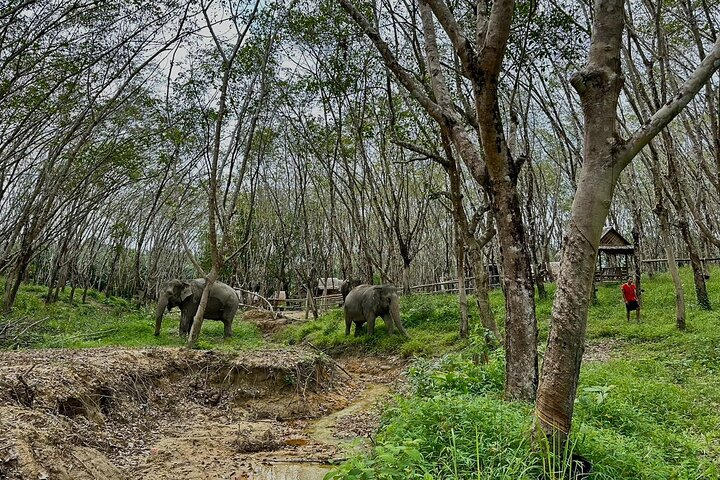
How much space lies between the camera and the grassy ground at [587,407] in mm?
3432

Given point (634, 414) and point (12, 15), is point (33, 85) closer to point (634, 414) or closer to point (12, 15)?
point (12, 15)

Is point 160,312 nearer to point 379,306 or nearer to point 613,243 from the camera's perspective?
point 379,306

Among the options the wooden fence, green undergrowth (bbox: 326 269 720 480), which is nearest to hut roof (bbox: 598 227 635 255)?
the wooden fence

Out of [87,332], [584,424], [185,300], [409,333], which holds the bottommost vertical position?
[409,333]

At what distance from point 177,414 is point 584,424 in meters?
6.00

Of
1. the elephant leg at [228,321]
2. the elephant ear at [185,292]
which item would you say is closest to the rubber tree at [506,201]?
the elephant ear at [185,292]

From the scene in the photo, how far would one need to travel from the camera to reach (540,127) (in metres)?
25.5

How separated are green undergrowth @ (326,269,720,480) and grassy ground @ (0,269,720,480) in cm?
1

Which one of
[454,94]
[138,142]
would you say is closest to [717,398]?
[454,94]

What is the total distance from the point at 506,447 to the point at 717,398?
4629 millimetres

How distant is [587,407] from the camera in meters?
5.16

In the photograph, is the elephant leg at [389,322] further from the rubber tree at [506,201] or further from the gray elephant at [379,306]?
the rubber tree at [506,201]

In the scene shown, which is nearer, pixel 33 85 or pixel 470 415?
pixel 470 415

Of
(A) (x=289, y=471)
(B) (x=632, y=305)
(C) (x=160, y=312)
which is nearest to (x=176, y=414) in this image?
(A) (x=289, y=471)
